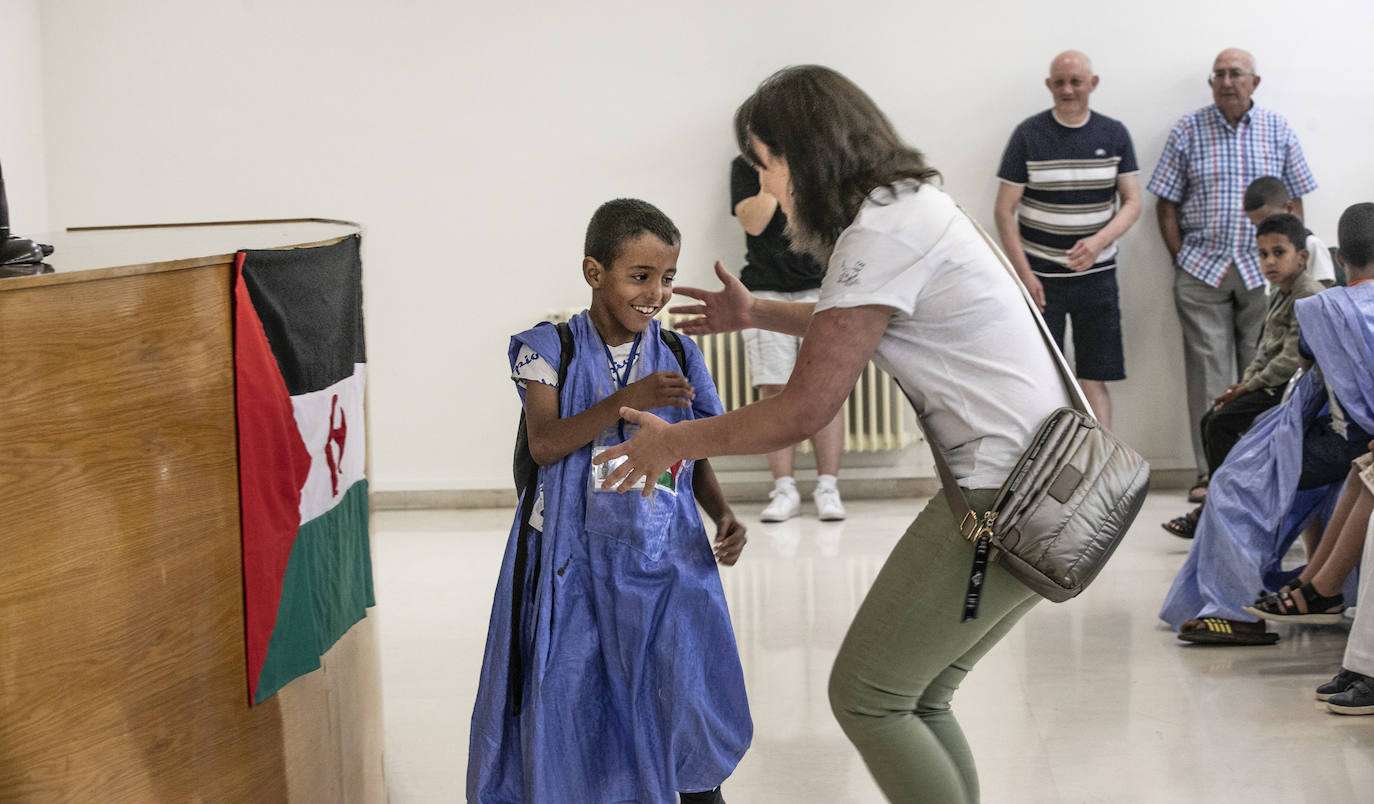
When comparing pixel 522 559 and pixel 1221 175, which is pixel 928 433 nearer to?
pixel 522 559

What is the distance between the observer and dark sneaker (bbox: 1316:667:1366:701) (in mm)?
3387

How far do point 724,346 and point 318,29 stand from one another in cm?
240

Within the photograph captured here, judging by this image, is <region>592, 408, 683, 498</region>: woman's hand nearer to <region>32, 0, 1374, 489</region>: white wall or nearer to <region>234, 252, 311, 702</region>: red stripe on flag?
<region>234, 252, 311, 702</region>: red stripe on flag

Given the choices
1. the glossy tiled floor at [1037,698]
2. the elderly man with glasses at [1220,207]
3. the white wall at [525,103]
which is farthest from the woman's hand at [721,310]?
the elderly man with glasses at [1220,207]

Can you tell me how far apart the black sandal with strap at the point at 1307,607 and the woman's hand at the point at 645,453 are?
251 cm

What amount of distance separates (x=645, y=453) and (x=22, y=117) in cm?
524

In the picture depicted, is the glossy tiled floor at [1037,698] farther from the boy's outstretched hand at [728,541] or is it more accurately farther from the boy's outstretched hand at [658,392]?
the boy's outstretched hand at [658,392]

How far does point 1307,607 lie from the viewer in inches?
149


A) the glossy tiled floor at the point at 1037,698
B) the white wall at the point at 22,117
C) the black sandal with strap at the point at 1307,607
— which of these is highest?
the white wall at the point at 22,117

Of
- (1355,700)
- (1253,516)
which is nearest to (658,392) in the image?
(1355,700)

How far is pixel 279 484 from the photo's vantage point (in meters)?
2.09

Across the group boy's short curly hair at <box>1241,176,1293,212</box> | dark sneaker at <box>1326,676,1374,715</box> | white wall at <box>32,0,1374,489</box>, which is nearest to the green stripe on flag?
dark sneaker at <box>1326,676,1374,715</box>

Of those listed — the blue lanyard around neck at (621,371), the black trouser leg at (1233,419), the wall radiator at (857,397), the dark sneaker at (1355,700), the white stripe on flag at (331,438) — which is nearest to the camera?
the white stripe on flag at (331,438)

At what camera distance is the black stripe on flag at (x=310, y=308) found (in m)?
2.09
